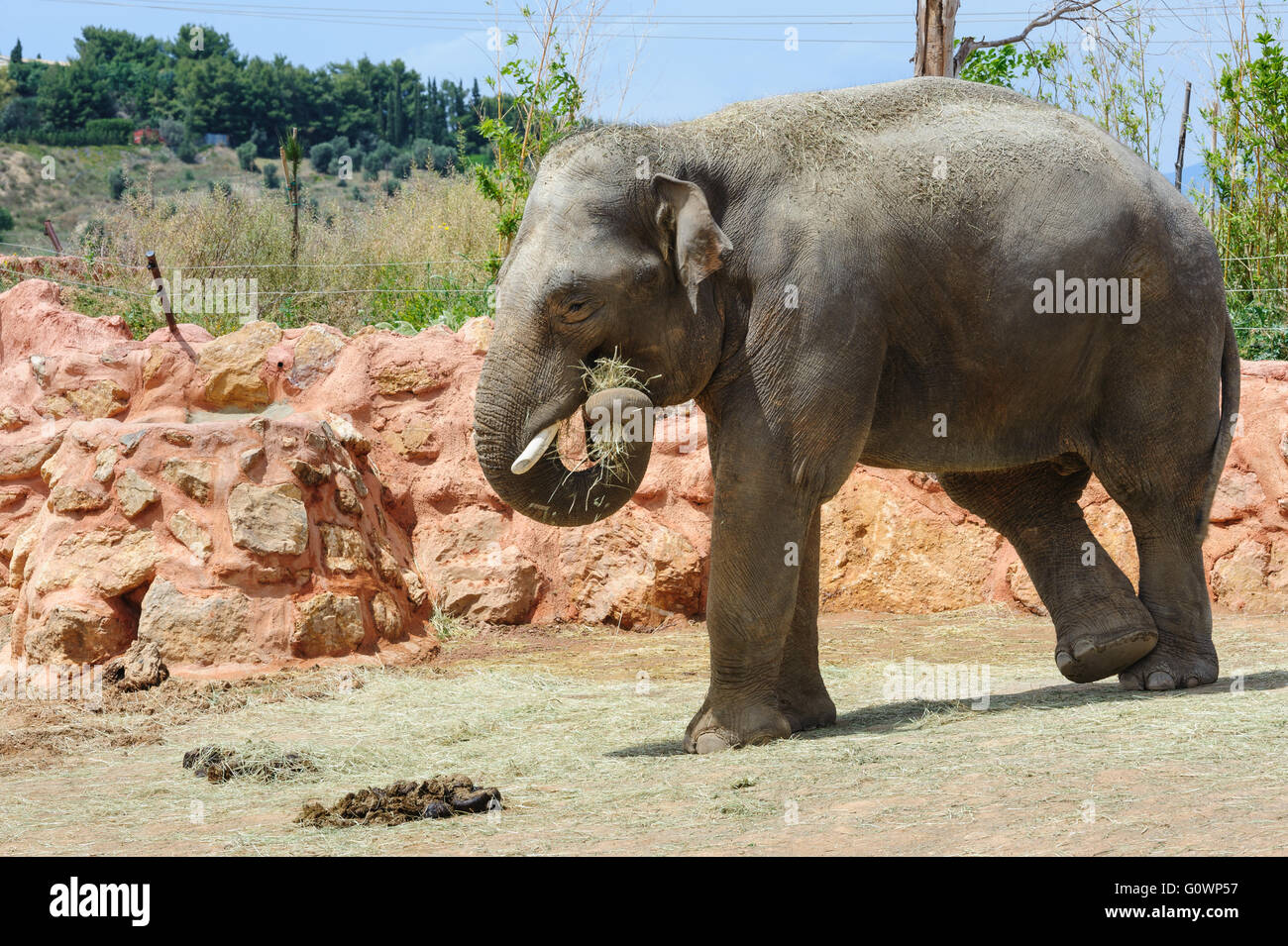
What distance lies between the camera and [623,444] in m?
5.79

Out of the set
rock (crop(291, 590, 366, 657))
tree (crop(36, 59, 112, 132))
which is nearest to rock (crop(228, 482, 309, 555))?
rock (crop(291, 590, 366, 657))

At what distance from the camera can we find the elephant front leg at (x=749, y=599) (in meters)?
5.89

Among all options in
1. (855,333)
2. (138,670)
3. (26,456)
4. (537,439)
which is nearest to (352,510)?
(138,670)

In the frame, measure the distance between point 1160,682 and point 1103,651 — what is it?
0.30m

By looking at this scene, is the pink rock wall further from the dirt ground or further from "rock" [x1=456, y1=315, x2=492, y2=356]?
the dirt ground

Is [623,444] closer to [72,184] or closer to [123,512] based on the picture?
[123,512]

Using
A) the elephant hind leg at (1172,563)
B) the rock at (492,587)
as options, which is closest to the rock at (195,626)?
the rock at (492,587)

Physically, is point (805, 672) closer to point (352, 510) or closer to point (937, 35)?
point (352, 510)

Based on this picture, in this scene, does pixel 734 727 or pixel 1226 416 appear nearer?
pixel 734 727

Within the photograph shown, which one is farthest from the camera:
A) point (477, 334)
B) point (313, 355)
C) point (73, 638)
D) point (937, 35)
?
point (937, 35)

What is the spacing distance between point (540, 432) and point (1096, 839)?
266cm

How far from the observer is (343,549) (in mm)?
9594

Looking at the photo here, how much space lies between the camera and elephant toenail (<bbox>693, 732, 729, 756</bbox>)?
6.01 m

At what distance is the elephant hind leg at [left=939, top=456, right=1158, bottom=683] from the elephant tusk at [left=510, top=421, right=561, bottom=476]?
2811 millimetres
